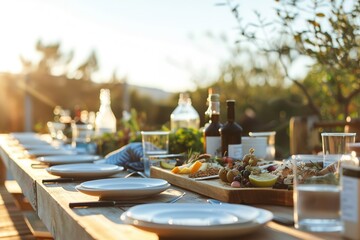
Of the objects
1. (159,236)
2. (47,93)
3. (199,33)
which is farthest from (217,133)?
(47,93)

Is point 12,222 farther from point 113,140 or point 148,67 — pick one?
point 148,67

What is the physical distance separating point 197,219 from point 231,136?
1.07 metres

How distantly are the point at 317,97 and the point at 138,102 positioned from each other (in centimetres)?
714

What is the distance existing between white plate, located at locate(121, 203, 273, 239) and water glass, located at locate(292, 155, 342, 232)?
65 millimetres

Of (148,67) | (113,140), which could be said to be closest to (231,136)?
(113,140)

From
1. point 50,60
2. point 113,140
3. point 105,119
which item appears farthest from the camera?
point 50,60

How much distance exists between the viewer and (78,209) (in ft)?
4.40

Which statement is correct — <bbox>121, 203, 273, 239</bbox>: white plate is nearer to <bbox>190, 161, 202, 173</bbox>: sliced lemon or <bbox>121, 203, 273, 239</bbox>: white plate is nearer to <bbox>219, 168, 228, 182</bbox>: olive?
<bbox>219, 168, 228, 182</bbox>: olive

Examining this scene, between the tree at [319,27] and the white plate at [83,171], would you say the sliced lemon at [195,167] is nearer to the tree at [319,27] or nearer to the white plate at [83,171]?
the white plate at [83,171]

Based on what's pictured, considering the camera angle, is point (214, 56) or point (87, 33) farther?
point (87, 33)

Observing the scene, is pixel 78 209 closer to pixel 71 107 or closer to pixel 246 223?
pixel 246 223

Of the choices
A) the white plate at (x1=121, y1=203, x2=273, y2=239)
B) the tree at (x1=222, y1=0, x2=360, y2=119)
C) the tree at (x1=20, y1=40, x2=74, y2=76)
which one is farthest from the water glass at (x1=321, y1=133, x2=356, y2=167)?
the tree at (x1=20, y1=40, x2=74, y2=76)

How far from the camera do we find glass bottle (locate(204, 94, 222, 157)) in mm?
2199

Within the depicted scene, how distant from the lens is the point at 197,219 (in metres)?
1.04
